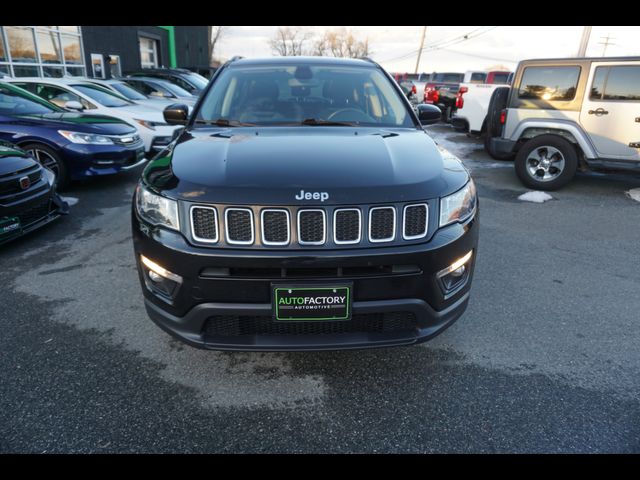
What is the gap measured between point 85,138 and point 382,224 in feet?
17.8

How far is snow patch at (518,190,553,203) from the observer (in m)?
6.37

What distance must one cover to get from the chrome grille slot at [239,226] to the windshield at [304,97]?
4.19 feet

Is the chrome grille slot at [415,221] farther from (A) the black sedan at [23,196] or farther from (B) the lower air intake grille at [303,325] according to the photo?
(A) the black sedan at [23,196]

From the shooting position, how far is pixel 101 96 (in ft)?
28.0

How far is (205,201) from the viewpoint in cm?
201

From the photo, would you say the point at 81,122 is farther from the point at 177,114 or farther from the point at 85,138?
the point at 177,114

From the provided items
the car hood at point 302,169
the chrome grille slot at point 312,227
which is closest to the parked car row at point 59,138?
the car hood at point 302,169

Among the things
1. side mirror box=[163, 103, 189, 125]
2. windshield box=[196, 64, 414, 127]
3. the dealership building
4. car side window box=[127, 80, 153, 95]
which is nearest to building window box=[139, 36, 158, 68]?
the dealership building

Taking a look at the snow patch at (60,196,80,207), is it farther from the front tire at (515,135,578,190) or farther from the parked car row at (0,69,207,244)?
the front tire at (515,135,578,190)

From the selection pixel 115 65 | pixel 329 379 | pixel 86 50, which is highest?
pixel 86 50

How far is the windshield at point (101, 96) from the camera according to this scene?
8.29 meters

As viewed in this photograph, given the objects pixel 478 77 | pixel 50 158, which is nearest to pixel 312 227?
pixel 50 158

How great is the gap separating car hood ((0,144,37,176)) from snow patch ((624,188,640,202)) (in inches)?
308
